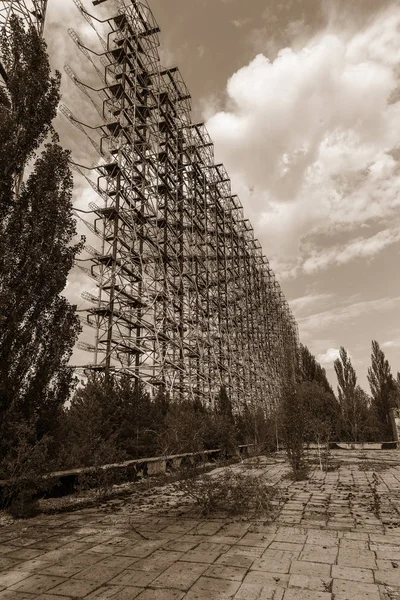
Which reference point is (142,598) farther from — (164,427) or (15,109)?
(164,427)

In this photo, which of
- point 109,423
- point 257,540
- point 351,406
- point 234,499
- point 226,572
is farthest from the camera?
point 351,406

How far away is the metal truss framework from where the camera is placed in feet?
62.9

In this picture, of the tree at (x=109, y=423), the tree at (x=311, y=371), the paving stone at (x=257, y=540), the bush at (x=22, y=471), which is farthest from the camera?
the tree at (x=311, y=371)

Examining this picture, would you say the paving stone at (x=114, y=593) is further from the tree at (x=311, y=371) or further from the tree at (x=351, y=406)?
the tree at (x=311, y=371)

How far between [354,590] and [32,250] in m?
6.25

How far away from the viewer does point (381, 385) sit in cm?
3544

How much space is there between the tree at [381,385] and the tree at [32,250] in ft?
97.6

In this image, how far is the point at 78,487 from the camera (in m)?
7.55

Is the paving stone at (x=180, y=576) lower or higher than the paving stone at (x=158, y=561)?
lower

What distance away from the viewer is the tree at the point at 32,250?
6.36 metres

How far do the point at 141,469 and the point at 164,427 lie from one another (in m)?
2.75

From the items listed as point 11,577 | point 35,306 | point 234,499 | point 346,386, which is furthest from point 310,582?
point 346,386

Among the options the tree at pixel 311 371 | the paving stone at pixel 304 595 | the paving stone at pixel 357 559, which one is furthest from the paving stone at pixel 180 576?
the tree at pixel 311 371

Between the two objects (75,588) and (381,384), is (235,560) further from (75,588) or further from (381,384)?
(381,384)
